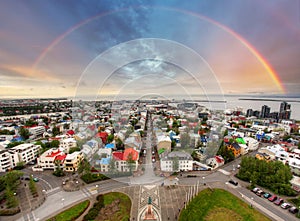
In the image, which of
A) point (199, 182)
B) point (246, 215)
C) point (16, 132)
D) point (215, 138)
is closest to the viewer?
point (246, 215)

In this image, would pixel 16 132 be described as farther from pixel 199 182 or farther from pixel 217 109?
pixel 217 109

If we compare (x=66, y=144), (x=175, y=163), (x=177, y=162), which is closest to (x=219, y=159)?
(x=177, y=162)

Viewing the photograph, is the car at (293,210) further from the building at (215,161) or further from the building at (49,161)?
the building at (49,161)

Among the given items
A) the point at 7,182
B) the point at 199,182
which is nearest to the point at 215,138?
the point at 199,182

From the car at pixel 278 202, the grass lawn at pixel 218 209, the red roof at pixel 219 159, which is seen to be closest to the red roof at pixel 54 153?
the grass lawn at pixel 218 209

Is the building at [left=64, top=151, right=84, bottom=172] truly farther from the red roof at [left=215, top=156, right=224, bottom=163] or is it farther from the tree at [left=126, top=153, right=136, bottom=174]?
the red roof at [left=215, top=156, right=224, bottom=163]

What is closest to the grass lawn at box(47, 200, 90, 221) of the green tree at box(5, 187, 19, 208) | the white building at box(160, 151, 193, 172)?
the green tree at box(5, 187, 19, 208)
